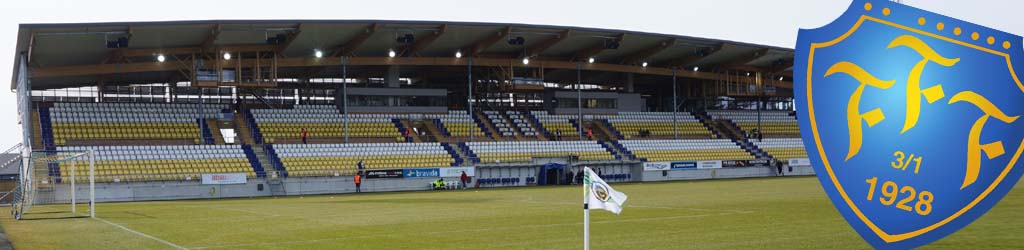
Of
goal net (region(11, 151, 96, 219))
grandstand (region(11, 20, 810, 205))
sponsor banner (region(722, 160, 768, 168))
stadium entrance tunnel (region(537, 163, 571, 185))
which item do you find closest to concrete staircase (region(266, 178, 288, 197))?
grandstand (region(11, 20, 810, 205))

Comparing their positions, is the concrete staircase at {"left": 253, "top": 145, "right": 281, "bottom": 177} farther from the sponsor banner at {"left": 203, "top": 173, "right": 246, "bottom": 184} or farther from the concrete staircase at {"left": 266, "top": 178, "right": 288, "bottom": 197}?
the sponsor banner at {"left": 203, "top": 173, "right": 246, "bottom": 184}

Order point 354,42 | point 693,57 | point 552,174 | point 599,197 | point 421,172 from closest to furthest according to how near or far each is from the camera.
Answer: point 599,197
point 421,172
point 354,42
point 552,174
point 693,57

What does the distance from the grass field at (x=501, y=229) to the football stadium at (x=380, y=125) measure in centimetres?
40

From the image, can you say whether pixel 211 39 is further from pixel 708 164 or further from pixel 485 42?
pixel 708 164

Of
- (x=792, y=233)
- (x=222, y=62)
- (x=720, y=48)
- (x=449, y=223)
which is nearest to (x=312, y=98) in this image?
(x=222, y=62)

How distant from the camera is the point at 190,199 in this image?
4250 cm

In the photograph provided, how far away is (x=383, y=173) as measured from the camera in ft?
157

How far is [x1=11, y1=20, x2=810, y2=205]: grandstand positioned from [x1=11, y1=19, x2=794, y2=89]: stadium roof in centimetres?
13

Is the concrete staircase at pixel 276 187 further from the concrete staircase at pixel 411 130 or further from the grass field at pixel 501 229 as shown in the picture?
the grass field at pixel 501 229

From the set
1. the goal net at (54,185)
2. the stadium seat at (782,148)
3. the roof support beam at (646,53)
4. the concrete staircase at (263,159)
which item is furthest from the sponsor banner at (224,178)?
the stadium seat at (782,148)

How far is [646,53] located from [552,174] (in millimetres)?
11324

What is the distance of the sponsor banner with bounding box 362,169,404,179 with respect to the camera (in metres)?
47.5

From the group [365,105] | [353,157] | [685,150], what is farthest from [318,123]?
[685,150]

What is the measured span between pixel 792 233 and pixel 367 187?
33.9m
